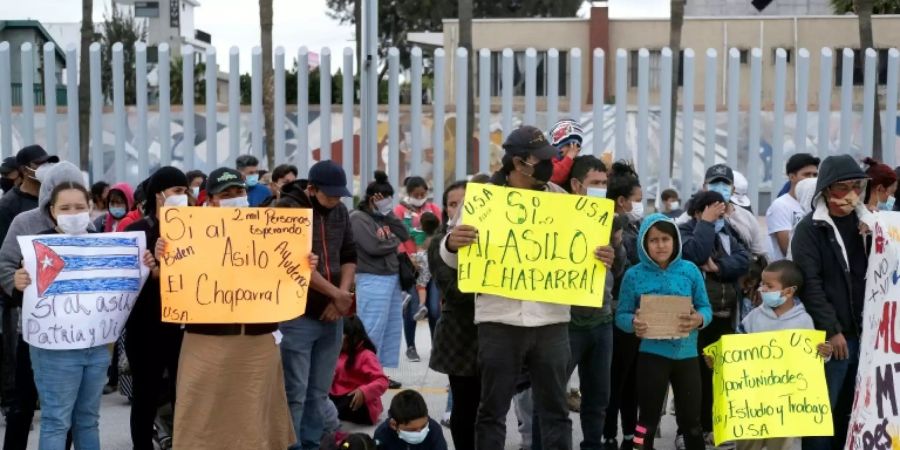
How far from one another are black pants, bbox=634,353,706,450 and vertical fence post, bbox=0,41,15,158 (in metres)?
11.1

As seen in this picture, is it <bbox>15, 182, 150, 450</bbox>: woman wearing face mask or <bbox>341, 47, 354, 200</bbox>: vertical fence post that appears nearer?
<bbox>15, 182, 150, 450</bbox>: woman wearing face mask

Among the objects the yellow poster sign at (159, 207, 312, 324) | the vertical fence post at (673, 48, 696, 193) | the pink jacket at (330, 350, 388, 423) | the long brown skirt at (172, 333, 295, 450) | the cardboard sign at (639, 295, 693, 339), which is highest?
the vertical fence post at (673, 48, 696, 193)

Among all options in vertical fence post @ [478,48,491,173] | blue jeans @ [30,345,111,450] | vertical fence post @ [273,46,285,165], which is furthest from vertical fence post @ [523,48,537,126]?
blue jeans @ [30,345,111,450]

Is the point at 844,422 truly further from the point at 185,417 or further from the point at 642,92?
the point at 642,92

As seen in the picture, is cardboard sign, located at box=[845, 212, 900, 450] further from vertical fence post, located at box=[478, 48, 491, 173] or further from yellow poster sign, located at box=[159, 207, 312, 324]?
vertical fence post, located at box=[478, 48, 491, 173]

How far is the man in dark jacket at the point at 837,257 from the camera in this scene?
23.7 ft

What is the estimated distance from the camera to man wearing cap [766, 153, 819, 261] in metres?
9.38

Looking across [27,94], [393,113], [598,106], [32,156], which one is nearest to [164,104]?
[27,94]

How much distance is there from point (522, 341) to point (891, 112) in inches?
415

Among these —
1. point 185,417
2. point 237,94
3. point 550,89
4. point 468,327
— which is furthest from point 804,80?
point 185,417

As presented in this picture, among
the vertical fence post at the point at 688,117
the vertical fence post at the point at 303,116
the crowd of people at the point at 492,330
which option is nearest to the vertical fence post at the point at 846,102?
the vertical fence post at the point at 688,117

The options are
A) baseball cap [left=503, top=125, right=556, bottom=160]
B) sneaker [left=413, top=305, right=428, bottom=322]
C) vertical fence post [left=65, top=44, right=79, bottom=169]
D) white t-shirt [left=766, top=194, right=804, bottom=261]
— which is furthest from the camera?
vertical fence post [left=65, top=44, right=79, bottom=169]

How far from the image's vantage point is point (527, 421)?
830 centimetres

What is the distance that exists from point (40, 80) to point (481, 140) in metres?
12.3
